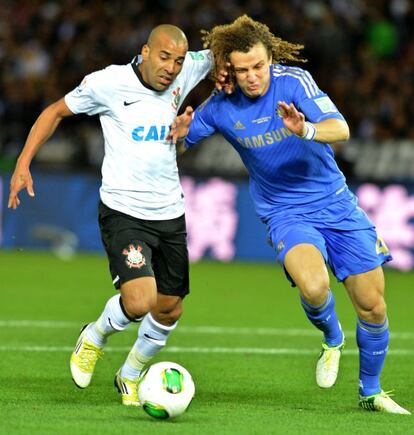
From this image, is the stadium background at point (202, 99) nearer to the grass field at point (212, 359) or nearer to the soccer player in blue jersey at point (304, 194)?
the grass field at point (212, 359)

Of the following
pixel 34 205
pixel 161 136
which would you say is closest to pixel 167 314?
pixel 161 136

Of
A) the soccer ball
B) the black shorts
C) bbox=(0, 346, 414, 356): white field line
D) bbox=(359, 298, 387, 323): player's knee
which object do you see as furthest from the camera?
bbox=(0, 346, 414, 356): white field line

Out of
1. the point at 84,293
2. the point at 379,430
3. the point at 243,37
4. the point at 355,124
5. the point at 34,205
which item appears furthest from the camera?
the point at 355,124

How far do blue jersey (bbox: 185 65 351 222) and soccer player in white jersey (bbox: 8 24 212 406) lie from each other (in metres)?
0.43

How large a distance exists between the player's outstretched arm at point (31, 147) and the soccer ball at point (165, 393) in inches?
56.5

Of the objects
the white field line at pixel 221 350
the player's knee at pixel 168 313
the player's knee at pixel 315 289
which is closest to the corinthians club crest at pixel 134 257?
the player's knee at pixel 168 313

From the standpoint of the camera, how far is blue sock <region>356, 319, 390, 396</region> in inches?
292

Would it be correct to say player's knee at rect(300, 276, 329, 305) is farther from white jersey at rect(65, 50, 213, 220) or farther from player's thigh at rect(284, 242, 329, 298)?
white jersey at rect(65, 50, 213, 220)

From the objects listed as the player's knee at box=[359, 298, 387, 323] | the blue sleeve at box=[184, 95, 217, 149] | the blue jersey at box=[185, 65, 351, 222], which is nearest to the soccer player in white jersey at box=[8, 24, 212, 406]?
the blue sleeve at box=[184, 95, 217, 149]

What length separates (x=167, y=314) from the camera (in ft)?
25.5

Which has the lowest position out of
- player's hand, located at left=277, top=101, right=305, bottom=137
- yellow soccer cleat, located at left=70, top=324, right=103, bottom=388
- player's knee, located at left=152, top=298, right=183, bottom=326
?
yellow soccer cleat, located at left=70, top=324, right=103, bottom=388

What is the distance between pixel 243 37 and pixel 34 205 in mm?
10917

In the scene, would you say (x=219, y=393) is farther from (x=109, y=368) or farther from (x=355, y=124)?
(x=355, y=124)

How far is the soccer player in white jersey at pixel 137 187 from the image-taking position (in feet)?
24.5
